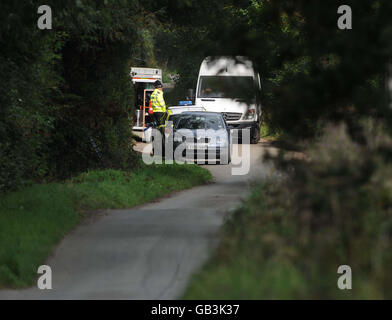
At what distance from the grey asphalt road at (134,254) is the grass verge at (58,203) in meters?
0.28

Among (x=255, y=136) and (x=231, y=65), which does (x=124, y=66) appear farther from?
(x=255, y=136)

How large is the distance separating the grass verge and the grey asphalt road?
0.92 ft

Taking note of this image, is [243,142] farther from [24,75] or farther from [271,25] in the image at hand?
[271,25]

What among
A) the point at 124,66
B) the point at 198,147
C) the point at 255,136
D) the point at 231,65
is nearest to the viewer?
the point at 231,65

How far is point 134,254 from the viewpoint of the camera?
37.0 feet

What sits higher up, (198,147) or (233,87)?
(233,87)

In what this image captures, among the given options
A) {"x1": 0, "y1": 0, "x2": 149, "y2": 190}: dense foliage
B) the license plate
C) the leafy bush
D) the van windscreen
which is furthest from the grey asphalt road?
the license plate

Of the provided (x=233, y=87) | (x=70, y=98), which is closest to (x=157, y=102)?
(x=70, y=98)

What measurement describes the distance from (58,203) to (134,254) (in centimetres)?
379

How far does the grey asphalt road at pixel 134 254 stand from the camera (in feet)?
31.4

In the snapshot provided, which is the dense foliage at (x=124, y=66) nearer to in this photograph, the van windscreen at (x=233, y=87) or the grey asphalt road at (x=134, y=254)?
the van windscreen at (x=233, y=87)

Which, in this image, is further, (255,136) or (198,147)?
(255,136)
